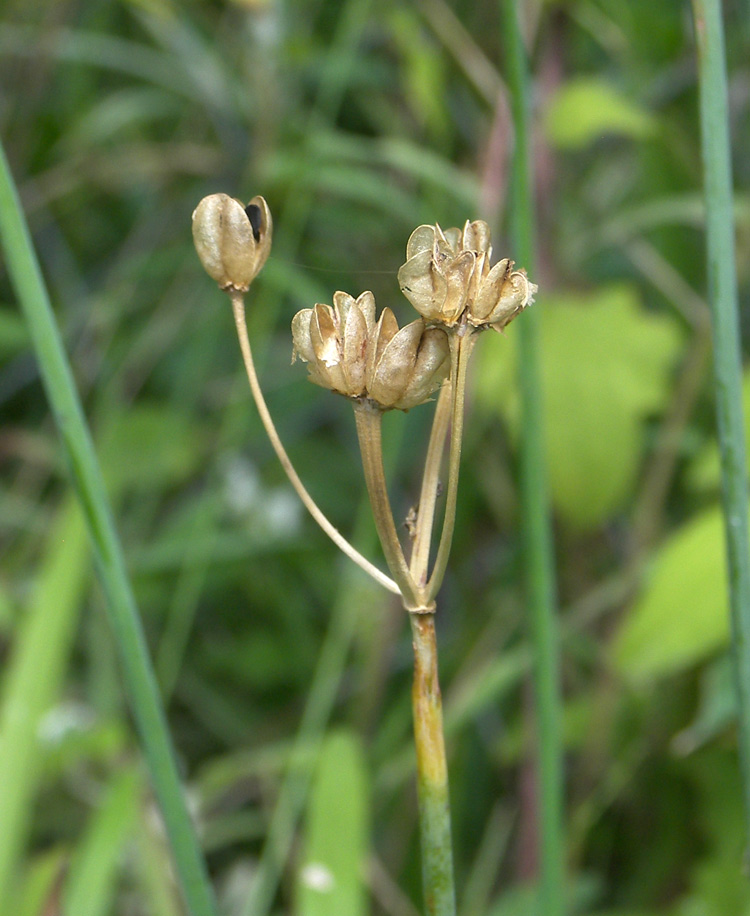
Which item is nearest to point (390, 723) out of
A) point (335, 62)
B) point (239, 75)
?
point (335, 62)

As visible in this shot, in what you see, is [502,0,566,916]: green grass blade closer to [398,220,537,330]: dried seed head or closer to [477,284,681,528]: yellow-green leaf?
[398,220,537,330]: dried seed head

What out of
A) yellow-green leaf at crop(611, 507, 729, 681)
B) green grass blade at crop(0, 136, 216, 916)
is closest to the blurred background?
yellow-green leaf at crop(611, 507, 729, 681)

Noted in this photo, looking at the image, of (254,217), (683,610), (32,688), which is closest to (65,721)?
(32,688)

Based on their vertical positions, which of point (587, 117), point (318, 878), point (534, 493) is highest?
point (587, 117)

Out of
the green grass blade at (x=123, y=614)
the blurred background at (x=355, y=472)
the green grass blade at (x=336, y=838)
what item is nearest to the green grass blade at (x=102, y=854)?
the blurred background at (x=355, y=472)

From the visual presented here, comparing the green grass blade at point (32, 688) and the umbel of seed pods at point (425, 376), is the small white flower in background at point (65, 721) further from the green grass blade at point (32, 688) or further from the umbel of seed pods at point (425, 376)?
the umbel of seed pods at point (425, 376)

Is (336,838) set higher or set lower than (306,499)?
lower

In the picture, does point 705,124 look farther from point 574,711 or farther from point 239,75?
point 239,75

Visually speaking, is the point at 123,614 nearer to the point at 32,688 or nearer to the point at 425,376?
the point at 425,376
